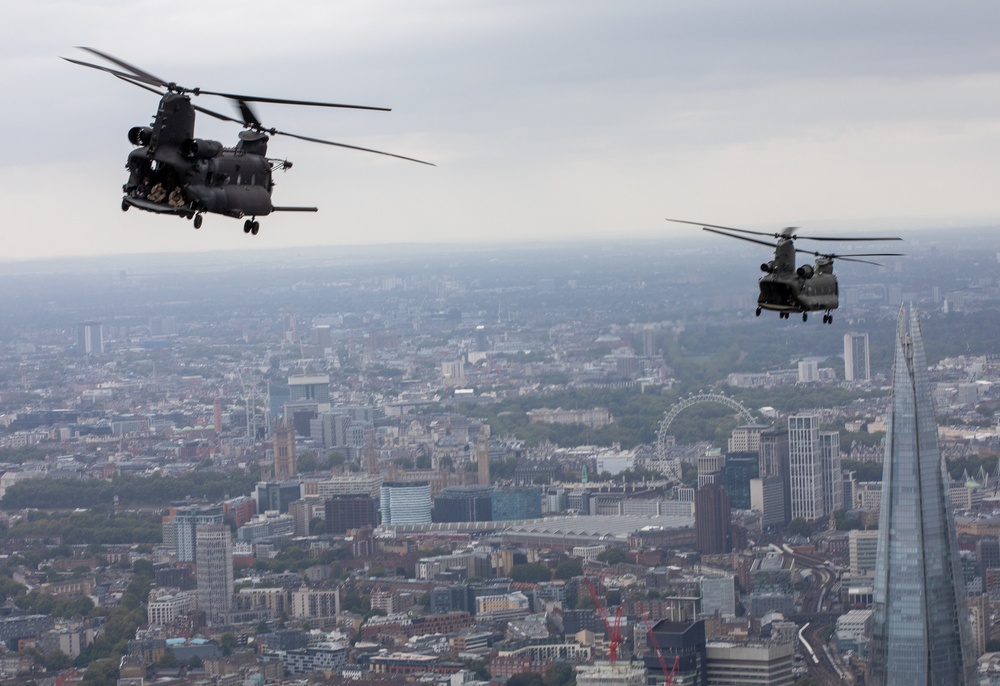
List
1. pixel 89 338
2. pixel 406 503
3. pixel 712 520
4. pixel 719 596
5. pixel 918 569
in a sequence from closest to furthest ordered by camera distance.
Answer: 1. pixel 918 569
2. pixel 719 596
3. pixel 712 520
4. pixel 406 503
5. pixel 89 338

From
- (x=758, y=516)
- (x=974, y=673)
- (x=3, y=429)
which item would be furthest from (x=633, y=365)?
(x=974, y=673)

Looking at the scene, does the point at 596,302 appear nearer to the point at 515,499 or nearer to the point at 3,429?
the point at 3,429

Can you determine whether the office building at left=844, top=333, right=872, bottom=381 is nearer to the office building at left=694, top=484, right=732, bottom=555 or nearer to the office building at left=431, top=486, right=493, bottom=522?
the office building at left=431, top=486, right=493, bottom=522

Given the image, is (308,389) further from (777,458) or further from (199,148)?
(199,148)

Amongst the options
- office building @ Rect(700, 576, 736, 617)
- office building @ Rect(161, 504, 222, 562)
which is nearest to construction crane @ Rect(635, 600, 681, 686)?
office building @ Rect(700, 576, 736, 617)

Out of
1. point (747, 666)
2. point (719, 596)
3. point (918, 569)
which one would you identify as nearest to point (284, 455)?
point (719, 596)

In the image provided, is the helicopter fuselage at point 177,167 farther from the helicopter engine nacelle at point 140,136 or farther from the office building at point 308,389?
the office building at point 308,389
